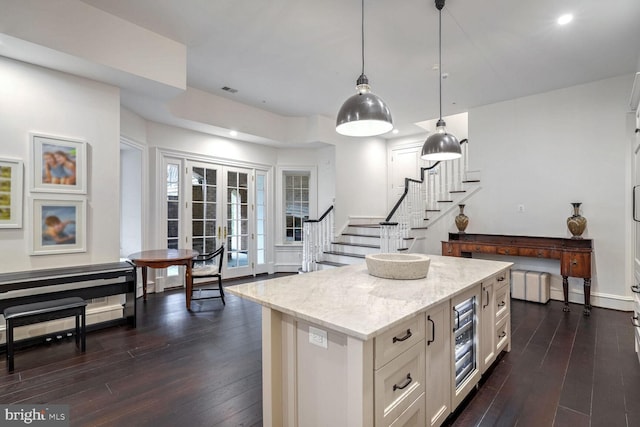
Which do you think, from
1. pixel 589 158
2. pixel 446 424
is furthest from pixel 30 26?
pixel 589 158

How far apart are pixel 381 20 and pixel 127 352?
3936mm

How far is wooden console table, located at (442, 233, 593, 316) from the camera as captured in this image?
397 centimetres

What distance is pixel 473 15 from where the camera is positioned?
9.52ft

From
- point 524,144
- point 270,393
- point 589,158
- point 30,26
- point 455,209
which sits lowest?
point 270,393

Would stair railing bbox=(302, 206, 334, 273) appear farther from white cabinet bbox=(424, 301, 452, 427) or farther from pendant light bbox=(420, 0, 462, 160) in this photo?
white cabinet bbox=(424, 301, 452, 427)

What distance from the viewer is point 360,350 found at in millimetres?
1259

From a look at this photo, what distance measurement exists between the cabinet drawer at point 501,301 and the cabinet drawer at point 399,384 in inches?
52.8

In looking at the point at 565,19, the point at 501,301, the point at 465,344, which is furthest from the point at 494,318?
the point at 565,19

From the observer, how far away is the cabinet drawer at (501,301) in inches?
102

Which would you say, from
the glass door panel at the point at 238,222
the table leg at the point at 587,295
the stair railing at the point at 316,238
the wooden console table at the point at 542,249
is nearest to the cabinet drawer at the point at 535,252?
the wooden console table at the point at 542,249

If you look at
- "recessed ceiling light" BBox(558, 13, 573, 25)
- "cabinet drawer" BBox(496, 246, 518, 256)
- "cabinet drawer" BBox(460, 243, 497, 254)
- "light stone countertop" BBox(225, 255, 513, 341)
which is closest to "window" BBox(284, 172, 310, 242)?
"cabinet drawer" BBox(460, 243, 497, 254)

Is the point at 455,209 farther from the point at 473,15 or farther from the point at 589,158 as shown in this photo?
the point at 473,15

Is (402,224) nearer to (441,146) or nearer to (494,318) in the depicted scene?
(441,146)

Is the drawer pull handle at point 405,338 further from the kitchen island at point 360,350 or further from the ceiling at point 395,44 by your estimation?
the ceiling at point 395,44
